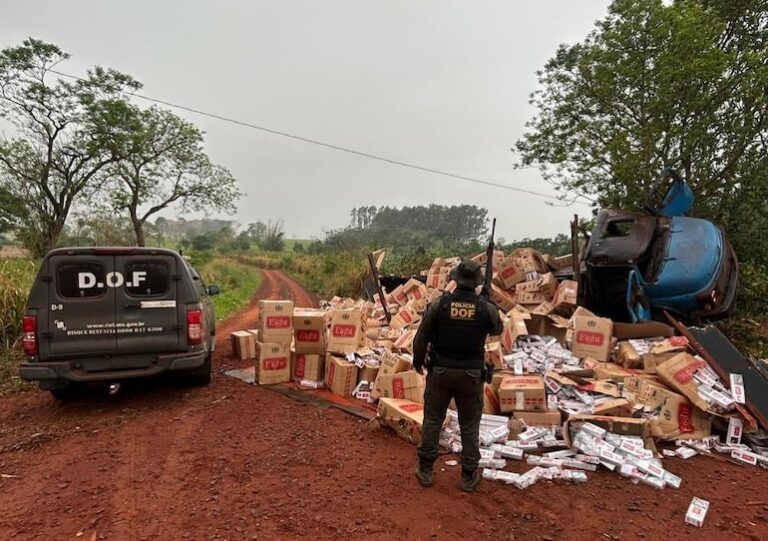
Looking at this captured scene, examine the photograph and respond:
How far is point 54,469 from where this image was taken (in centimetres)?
383

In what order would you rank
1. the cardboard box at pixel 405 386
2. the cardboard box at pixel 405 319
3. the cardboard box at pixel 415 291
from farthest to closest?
the cardboard box at pixel 415 291
the cardboard box at pixel 405 319
the cardboard box at pixel 405 386

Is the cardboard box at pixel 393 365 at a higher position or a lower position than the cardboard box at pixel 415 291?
lower

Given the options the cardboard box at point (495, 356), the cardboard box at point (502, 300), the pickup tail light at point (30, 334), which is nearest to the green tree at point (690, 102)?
the cardboard box at point (502, 300)

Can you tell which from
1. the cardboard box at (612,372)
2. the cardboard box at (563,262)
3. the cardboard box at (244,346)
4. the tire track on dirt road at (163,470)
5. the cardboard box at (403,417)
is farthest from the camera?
the cardboard box at (563,262)

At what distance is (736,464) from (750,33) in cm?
1140

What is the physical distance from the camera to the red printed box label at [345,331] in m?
6.33

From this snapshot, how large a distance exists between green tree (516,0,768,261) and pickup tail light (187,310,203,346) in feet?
27.7

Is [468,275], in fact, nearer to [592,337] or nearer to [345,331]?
[345,331]

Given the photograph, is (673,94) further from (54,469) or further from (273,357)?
(54,469)

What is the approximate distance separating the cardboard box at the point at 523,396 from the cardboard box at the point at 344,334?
7.51 feet

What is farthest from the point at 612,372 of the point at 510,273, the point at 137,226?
the point at 137,226

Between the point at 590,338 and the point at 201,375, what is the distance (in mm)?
5180

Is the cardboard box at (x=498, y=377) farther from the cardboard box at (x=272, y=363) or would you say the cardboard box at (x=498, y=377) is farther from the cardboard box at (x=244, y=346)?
the cardboard box at (x=244, y=346)

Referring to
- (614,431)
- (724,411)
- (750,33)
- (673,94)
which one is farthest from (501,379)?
(750,33)
